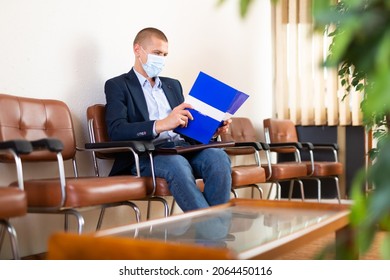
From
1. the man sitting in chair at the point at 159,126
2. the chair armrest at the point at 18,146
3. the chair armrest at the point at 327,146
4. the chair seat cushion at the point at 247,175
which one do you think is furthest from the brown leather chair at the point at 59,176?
the chair armrest at the point at 327,146

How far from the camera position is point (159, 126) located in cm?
324

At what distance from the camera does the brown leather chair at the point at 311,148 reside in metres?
5.06

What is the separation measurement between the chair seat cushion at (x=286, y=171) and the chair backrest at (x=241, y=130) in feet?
1.54

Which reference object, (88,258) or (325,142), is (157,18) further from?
(88,258)

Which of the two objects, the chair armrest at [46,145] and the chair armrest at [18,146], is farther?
the chair armrest at [46,145]

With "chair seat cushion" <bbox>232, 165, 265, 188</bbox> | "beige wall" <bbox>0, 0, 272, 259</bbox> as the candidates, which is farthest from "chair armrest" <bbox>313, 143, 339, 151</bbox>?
"chair seat cushion" <bbox>232, 165, 265, 188</bbox>

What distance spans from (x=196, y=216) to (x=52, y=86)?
1.58 m

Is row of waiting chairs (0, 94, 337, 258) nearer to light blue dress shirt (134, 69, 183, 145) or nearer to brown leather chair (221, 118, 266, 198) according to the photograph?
brown leather chair (221, 118, 266, 198)

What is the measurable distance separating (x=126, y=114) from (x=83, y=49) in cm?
59

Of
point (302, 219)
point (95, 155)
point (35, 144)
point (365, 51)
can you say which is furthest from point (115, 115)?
point (365, 51)

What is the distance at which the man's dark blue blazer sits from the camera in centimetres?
327

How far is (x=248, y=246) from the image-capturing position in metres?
1.68

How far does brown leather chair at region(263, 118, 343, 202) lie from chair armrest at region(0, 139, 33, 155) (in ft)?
10.2

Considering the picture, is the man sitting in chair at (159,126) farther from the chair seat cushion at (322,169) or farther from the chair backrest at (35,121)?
the chair seat cushion at (322,169)
